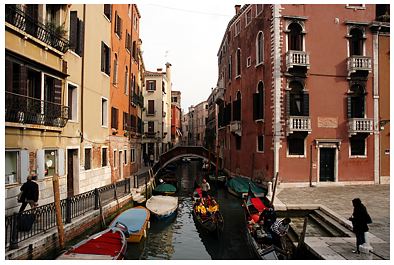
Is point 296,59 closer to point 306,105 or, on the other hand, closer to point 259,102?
point 306,105

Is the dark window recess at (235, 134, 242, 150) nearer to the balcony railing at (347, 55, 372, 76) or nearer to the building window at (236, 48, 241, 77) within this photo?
the building window at (236, 48, 241, 77)

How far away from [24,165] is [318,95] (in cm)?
1254

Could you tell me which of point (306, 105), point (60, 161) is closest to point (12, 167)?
point (60, 161)

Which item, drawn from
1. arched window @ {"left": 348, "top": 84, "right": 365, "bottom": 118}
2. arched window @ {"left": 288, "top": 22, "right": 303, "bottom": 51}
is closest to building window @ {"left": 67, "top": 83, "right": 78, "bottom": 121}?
arched window @ {"left": 288, "top": 22, "right": 303, "bottom": 51}

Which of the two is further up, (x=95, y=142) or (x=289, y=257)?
(x=95, y=142)

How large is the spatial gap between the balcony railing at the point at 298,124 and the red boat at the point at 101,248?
9272 mm

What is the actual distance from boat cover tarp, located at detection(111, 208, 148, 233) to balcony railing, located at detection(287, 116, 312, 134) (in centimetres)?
757

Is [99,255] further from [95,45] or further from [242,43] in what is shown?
[242,43]

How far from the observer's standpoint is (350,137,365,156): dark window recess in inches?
642

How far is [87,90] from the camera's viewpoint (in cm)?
1302

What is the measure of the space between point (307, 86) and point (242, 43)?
5908mm

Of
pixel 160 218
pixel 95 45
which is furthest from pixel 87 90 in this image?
pixel 160 218

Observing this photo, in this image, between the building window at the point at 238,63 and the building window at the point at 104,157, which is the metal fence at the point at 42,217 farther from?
the building window at the point at 238,63

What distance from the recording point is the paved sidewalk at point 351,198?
8.67m
